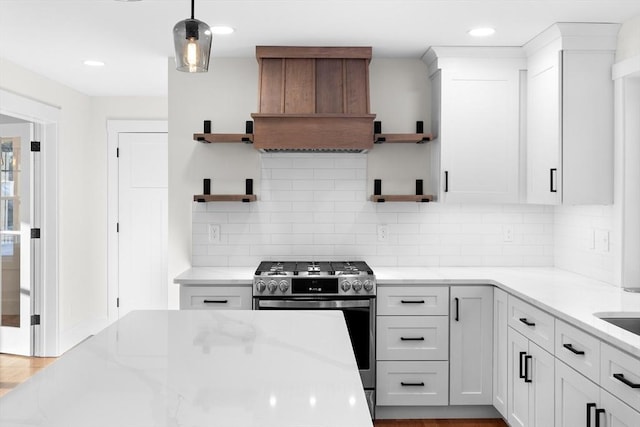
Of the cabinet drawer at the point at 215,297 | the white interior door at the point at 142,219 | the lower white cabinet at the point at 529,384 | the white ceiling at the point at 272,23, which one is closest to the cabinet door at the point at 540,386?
the lower white cabinet at the point at 529,384

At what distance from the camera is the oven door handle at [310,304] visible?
361 centimetres

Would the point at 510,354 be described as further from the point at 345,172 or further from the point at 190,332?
the point at 190,332

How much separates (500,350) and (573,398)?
1044 mm

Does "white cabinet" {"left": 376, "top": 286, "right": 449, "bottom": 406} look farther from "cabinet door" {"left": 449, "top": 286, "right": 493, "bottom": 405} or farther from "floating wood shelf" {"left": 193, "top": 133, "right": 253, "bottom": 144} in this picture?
"floating wood shelf" {"left": 193, "top": 133, "right": 253, "bottom": 144}

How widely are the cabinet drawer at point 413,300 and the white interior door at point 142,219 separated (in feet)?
9.80

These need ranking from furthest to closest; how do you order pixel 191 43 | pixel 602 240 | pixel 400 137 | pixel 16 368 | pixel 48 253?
pixel 48 253 → pixel 16 368 → pixel 400 137 → pixel 602 240 → pixel 191 43

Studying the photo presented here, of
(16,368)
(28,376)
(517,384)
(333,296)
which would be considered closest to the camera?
(517,384)

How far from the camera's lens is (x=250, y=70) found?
13.8 ft

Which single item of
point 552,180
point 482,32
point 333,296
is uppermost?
point 482,32

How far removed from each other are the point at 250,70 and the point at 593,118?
2281 mm

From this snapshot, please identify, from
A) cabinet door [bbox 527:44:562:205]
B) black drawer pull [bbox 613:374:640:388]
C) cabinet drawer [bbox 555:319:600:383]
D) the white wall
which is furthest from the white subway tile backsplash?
black drawer pull [bbox 613:374:640:388]

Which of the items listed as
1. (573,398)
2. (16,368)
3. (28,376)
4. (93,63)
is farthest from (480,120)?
(16,368)

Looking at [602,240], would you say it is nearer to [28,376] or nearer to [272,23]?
[272,23]

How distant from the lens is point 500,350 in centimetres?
358
